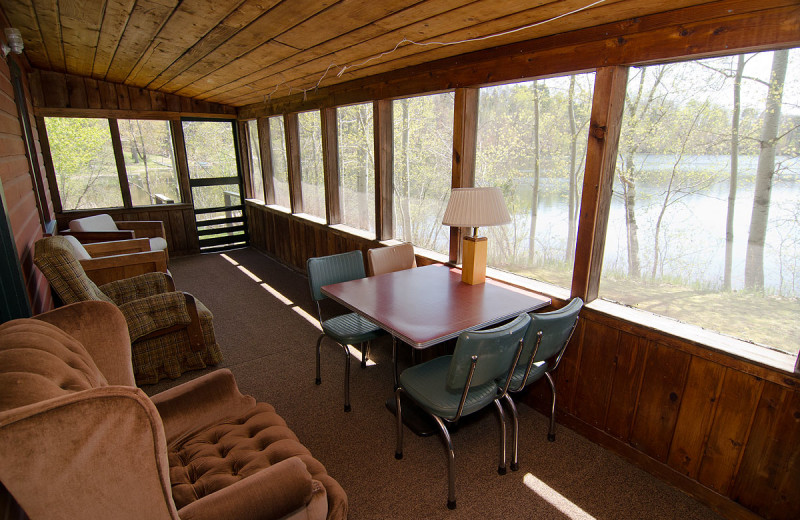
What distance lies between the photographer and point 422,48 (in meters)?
2.46

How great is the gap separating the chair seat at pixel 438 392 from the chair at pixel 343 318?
1.54 feet

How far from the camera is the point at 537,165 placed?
94.0 inches

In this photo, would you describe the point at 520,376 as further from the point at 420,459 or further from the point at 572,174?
the point at 572,174

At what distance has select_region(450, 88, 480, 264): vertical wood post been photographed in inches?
105

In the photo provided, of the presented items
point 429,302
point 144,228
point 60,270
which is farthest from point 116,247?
point 429,302

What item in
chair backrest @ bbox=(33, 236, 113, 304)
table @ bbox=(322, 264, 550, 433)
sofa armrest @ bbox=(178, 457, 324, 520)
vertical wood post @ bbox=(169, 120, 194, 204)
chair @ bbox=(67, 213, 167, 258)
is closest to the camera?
sofa armrest @ bbox=(178, 457, 324, 520)

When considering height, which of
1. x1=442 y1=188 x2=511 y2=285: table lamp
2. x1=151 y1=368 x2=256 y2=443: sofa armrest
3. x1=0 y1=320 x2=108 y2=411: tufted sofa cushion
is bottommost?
x1=151 y1=368 x2=256 y2=443: sofa armrest

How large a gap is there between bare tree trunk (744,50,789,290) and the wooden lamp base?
4.03 feet

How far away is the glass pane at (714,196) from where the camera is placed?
5.13 feet

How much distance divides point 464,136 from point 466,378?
67.5 inches

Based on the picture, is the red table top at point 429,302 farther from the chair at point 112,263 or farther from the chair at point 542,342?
the chair at point 112,263

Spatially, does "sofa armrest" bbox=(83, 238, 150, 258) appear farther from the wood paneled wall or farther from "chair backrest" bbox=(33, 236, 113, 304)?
the wood paneled wall

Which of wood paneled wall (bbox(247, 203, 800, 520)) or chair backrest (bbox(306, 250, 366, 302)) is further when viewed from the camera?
chair backrest (bbox(306, 250, 366, 302))

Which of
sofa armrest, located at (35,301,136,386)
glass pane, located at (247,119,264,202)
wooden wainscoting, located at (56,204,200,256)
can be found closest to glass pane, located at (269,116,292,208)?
glass pane, located at (247,119,264,202)
